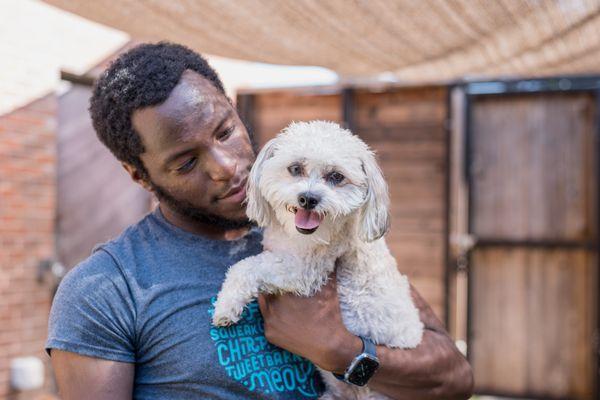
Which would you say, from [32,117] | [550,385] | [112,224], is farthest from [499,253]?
[32,117]

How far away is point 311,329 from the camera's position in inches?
74.2

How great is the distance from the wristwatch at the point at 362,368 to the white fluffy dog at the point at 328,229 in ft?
0.60

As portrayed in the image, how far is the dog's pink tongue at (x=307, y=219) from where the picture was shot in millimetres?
2025

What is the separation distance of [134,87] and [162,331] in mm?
766

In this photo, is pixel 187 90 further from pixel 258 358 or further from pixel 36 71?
pixel 36 71

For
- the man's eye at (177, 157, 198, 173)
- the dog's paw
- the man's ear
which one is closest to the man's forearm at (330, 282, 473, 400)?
the dog's paw

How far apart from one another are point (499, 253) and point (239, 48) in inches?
158

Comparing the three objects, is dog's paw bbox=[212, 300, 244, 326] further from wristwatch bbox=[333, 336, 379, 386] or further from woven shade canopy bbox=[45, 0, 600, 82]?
woven shade canopy bbox=[45, 0, 600, 82]

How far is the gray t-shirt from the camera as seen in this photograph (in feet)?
5.61

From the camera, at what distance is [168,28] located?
2.76 m

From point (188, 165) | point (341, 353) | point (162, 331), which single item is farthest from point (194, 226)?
point (341, 353)

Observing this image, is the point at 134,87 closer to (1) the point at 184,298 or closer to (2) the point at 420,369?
(1) the point at 184,298

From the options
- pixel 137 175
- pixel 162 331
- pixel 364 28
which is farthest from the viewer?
pixel 364 28

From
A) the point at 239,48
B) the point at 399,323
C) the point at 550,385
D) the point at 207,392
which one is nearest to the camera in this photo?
the point at 207,392
